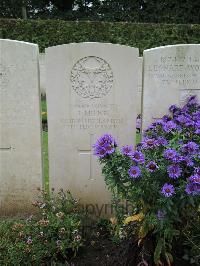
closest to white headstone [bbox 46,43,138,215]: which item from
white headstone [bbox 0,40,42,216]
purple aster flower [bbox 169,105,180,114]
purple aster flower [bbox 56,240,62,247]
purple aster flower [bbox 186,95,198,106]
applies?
white headstone [bbox 0,40,42,216]

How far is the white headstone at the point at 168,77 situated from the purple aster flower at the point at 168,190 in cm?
177

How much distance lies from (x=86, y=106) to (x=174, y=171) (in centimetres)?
171

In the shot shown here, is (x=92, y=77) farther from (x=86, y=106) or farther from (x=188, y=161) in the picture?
(x=188, y=161)

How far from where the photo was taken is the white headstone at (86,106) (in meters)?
3.79

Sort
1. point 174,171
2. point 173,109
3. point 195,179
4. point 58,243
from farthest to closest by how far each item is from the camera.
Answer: point 173,109
point 58,243
point 174,171
point 195,179

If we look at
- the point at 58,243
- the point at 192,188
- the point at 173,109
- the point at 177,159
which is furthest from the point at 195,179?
the point at 173,109

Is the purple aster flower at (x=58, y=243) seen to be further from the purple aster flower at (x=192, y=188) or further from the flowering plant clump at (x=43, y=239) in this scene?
the purple aster flower at (x=192, y=188)

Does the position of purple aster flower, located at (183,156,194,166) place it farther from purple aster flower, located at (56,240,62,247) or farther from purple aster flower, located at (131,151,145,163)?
purple aster flower, located at (56,240,62,247)

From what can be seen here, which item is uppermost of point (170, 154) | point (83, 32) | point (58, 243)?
point (83, 32)

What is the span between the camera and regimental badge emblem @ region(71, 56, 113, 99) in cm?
380

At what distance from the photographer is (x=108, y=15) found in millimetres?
18953

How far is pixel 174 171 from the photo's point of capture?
94.7 inches

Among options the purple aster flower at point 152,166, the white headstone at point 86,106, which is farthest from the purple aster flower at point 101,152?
the white headstone at point 86,106

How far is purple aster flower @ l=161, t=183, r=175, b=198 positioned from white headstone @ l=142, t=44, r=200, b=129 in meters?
1.77
